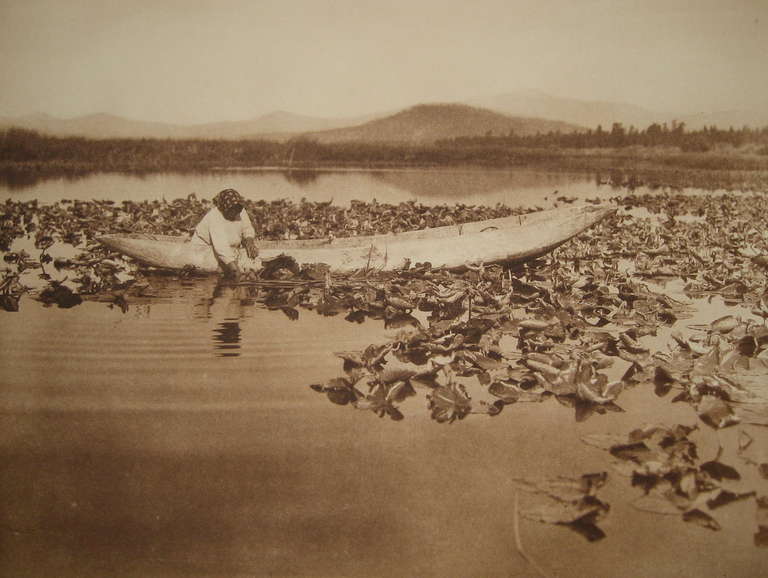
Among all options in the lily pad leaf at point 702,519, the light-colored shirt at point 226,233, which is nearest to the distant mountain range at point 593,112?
the light-colored shirt at point 226,233

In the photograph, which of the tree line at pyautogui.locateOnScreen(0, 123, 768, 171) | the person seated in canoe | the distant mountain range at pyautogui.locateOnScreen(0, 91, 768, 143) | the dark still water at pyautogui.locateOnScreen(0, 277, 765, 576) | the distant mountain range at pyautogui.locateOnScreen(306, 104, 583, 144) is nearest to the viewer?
the dark still water at pyautogui.locateOnScreen(0, 277, 765, 576)

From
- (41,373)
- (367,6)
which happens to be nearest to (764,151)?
(367,6)

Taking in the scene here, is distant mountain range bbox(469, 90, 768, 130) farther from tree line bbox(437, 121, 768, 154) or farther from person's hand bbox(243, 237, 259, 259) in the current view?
person's hand bbox(243, 237, 259, 259)

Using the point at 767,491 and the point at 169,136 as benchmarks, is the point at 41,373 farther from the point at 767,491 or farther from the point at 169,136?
the point at 767,491

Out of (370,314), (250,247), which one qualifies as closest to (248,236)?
(250,247)

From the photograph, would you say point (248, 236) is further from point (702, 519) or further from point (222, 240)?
point (702, 519)

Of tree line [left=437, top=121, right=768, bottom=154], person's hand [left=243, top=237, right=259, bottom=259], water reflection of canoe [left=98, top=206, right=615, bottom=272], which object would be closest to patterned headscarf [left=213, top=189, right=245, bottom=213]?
person's hand [left=243, top=237, right=259, bottom=259]

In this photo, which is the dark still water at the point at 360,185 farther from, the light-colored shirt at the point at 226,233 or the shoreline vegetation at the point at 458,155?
the light-colored shirt at the point at 226,233
